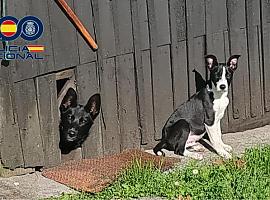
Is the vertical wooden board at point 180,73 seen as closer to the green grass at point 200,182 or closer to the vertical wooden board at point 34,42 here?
the green grass at point 200,182

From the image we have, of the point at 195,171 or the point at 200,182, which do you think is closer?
the point at 200,182

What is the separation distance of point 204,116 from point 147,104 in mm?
695

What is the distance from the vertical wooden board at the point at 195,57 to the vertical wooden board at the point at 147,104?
1.94ft

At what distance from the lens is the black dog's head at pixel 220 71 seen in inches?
328

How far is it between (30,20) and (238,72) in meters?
2.98

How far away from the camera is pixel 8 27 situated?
7.25 meters

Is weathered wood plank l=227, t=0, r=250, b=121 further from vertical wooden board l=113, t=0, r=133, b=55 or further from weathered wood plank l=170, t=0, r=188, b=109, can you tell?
vertical wooden board l=113, t=0, r=133, b=55

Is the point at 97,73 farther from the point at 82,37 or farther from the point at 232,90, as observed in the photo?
the point at 232,90

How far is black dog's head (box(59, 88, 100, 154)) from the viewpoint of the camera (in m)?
7.93

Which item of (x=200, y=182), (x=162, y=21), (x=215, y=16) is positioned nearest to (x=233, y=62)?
(x=215, y=16)

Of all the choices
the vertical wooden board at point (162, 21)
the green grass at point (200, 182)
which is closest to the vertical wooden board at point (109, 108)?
the vertical wooden board at point (162, 21)

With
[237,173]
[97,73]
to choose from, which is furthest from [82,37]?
[237,173]

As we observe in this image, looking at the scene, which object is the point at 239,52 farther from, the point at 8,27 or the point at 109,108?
the point at 8,27

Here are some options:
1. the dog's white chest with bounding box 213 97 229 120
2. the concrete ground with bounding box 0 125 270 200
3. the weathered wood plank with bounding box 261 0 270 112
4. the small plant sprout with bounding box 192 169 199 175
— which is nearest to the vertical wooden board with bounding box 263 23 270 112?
the weathered wood plank with bounding box 261 0 270 112
